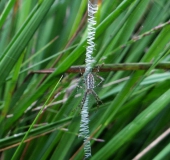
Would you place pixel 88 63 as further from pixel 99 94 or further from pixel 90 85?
pixel 99 94

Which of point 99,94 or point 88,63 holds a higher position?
point 88,63

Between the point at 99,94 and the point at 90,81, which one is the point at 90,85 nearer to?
the point at 90,81

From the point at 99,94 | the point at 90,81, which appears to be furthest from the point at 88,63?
the point at 99,94

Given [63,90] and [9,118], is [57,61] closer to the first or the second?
[63,90]

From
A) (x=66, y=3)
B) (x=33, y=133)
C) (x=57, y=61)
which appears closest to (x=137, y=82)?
(x=33, y=133)

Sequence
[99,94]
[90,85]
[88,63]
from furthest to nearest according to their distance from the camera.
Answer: [99,94]
[90,85]
[88,63]

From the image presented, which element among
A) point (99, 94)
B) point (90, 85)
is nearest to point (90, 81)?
point (90, 85)

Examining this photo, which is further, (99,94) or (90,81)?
(99,94)

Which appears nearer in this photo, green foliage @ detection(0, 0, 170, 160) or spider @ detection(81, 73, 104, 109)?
green foliage @ detection(0, 0, 170, 160)

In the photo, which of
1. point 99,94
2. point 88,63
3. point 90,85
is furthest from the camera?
point 99,94
